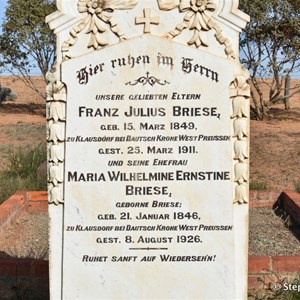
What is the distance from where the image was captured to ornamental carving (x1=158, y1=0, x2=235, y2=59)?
139 inches

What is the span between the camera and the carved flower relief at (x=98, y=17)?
3559mm

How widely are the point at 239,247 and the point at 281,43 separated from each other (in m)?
16.5

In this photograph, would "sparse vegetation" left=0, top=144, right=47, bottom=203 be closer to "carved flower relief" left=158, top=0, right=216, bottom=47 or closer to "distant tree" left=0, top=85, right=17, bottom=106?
"carved flower relief" left=158, top=0, right=216, bottom=47

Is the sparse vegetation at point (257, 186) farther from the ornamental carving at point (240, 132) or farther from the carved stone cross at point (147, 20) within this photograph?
the carved stone cross at point (147, 20)

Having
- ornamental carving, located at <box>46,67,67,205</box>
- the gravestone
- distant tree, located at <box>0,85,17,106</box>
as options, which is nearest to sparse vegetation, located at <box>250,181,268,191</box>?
the gravestone

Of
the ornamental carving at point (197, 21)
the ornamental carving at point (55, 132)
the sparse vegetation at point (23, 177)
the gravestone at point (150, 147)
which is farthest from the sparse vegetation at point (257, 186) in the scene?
the ornamental carving at point (55, 132)

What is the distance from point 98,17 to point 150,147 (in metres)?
0.85

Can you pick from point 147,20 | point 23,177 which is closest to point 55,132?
point 147,20

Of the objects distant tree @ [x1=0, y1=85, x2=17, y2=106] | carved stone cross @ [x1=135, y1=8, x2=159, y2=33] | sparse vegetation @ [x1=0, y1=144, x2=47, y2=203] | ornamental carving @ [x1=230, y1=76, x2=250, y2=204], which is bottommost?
sparse vegetation @ [x1=0, y1=144, x2=47, y2=203]

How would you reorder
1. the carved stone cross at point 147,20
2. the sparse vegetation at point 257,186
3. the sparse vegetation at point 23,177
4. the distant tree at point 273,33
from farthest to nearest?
the distant tree at point 273,33
the sparse vegetation at point 257,186
the sparse vegetation at point 23,177
the carved stone cross at point 147,20

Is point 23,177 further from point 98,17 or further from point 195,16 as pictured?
point 195,16

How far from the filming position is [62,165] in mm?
3604

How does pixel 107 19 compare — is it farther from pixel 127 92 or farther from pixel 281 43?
pixel 281 43

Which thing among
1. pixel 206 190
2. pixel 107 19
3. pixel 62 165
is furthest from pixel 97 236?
pixel 107 19
